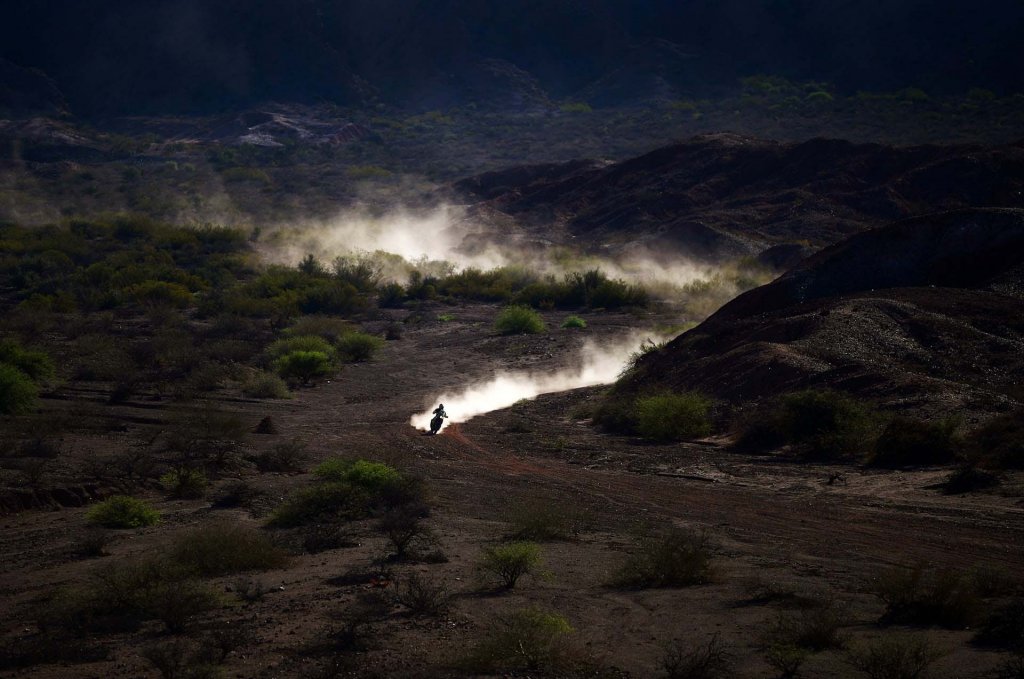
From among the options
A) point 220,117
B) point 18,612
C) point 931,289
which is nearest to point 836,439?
point 931,289

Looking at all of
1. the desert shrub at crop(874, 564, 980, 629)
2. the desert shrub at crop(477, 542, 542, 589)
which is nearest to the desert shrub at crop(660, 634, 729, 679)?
the desert shrub at crop(874, 564, 980, 629)

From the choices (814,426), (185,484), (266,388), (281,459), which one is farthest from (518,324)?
(185,484)

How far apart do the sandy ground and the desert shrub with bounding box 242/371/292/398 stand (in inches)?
154

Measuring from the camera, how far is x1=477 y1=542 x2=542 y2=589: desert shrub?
1139 cm

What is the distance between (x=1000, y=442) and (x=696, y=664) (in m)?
9.92

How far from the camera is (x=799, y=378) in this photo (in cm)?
2173

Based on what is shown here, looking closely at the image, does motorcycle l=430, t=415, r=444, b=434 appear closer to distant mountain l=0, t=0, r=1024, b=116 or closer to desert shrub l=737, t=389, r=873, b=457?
desert shrub l=737, t=389, r=873, b=457

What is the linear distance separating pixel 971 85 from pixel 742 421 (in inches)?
3680

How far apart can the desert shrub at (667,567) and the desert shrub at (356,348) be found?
936 inches

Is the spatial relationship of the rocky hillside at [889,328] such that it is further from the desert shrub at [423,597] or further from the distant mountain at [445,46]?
the distant mountain at [445,46]

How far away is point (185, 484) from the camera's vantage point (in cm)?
1619

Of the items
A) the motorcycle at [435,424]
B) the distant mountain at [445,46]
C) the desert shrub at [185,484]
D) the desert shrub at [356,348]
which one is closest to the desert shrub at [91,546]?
the desert shrub at [185,484]

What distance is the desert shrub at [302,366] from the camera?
30.5 metres

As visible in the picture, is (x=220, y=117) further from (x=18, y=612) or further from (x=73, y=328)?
(x=18, y=612)
